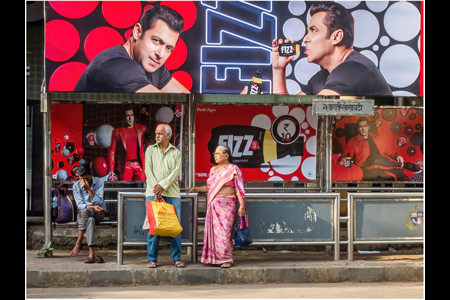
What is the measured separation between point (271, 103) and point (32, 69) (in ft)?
13.5

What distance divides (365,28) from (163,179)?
144 inches

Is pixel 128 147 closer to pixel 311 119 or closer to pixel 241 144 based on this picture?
pixel 241 144

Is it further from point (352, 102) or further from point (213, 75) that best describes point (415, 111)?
point (213, 75)

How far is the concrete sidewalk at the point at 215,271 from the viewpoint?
776 cm

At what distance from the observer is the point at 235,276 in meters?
8.02

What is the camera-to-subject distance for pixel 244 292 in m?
7.39

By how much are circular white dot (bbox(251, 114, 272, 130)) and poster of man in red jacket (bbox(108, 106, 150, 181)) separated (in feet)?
5.88

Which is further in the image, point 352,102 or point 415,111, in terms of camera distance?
point 415,111

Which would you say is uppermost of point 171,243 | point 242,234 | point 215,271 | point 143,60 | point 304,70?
point 143,60

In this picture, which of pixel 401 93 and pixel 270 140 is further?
pixel 270 140

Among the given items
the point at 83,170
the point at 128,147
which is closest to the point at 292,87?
the point at 128,147

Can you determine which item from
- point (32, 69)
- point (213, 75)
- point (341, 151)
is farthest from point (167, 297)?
point (32, 69)

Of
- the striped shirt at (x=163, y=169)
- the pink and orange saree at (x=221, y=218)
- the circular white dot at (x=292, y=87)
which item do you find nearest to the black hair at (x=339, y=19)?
the circular white dot at (x=292, y=87)

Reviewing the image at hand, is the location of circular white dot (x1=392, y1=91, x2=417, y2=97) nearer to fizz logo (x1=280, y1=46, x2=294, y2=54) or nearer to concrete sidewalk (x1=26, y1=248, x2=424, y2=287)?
fizz logo (x1=280, y1=46, x2=294, y2=54)
